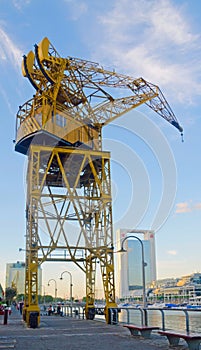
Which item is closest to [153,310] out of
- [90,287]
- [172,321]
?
[90,287]

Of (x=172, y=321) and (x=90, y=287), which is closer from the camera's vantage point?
(x=90, y=287)

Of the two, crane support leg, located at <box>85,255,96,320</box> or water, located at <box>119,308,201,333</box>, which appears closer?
water, located at <box>119,308,201,333</box>

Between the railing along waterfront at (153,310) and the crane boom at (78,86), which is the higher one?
the crane boom at (78,86)

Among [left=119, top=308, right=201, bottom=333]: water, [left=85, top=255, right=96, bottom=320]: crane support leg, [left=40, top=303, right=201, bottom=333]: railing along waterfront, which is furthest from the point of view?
[left=85, top=255, right=96, bottom=320]: crane support leg

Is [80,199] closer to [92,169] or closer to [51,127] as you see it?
[92,169]

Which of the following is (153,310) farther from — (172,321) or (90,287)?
(172,321)

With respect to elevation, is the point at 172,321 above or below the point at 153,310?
below

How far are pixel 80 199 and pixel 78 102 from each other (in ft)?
26.5

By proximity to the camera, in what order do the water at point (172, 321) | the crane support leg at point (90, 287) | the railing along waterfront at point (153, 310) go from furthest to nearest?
the crane support leg at point (90, 287), the water at point (172, 321), the railing along waterfront at point (153, 310)

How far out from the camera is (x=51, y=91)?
102ft

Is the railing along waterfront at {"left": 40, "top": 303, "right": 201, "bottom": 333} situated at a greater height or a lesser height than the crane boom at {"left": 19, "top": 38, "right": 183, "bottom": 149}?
lesser

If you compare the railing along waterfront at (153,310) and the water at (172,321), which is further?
the water at (172,321)

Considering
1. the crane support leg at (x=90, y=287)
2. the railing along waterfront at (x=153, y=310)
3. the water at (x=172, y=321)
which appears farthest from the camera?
the crane support leg at (x=90, y=287)

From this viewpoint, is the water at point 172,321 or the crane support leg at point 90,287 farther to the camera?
the crane support leg at point 90,287
